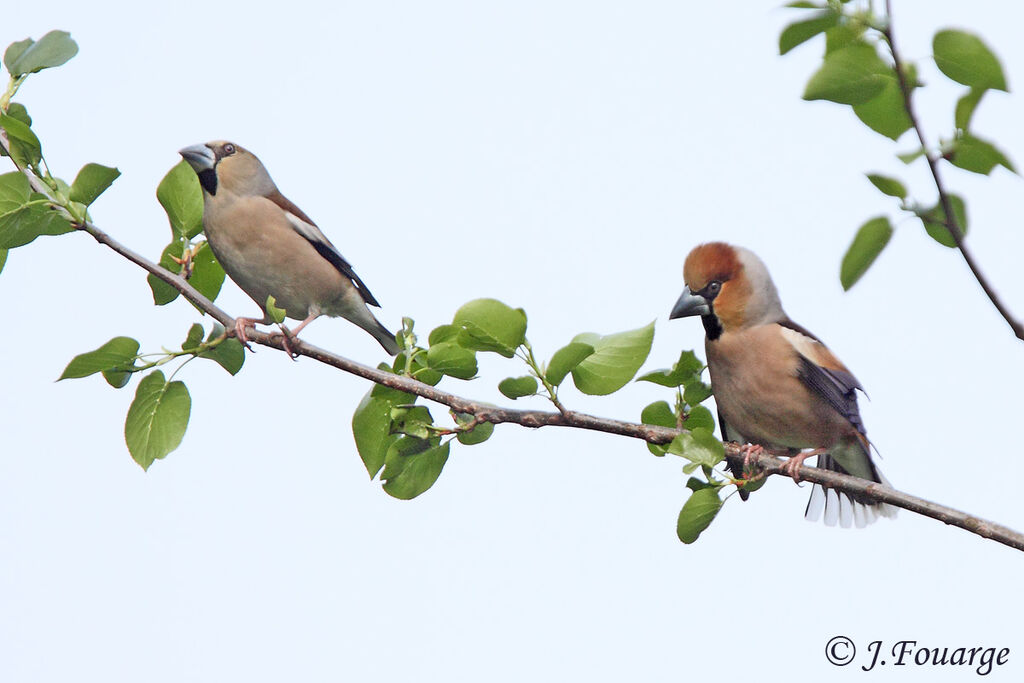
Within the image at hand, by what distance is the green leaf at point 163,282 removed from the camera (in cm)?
370

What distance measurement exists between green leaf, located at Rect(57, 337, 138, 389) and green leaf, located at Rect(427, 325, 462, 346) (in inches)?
41.1

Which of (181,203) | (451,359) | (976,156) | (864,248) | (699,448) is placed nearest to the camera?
(976,156)

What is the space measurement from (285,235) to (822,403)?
2.75m

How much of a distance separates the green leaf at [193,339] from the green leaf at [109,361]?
0.16 metres

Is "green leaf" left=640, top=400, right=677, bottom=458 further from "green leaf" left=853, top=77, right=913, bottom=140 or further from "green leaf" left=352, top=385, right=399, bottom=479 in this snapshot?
"green leaf" left=853, top=77, right=913, bottom=140

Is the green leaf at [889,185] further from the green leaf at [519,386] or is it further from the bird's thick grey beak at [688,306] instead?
the bird's thick grey beak at [688,306]

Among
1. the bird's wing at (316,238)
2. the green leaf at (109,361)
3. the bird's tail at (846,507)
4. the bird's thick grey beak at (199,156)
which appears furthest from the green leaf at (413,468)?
the bird's thick grey beak at (199,156)

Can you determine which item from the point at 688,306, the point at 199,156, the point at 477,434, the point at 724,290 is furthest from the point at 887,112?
the point at 199,156

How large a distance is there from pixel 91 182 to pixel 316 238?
200 centimetres

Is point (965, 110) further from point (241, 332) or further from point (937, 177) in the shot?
point (241, 332)

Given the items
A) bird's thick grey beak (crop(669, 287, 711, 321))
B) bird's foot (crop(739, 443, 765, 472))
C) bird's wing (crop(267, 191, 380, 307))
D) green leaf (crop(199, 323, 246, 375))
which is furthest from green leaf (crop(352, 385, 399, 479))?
bird's wing (crop(267, 191, 380, 307))

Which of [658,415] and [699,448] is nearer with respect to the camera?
[699,448]

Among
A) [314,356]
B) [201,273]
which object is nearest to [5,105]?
[201,273]

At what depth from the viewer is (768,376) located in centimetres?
430
